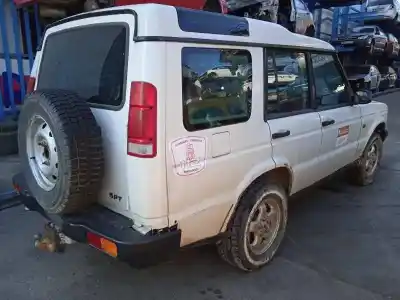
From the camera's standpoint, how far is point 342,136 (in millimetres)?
3889

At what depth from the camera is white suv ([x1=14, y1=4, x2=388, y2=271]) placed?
2107mm

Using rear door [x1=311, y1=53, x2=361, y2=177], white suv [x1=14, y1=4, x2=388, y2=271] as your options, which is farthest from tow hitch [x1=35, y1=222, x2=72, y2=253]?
rear door [x1=311, y1=53, x2=361, y2=177]

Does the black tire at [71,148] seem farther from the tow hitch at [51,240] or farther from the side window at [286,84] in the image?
the side window at [286,84]

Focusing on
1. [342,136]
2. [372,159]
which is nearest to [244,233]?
[342,136]

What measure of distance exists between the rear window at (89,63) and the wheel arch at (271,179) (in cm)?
107

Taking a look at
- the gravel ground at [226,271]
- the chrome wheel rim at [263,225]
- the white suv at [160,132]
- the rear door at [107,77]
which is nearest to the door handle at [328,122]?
the white suv at [160,132]

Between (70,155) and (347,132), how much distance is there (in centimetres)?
294

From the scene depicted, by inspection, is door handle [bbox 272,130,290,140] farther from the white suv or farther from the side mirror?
the side mirror

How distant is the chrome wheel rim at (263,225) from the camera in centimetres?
288

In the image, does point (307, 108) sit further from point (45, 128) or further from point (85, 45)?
point (45, 128)

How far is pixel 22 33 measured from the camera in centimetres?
718

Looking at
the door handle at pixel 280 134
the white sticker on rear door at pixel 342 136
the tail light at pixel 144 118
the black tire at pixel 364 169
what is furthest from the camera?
the black tire at pixel 364 169

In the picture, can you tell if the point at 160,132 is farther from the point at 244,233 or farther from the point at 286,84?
the point at 286,84

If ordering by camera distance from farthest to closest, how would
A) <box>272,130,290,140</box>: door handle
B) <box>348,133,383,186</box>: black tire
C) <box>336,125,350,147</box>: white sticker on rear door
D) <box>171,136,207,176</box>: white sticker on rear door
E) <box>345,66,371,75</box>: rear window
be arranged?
<box>345,66,371,75</box>: rear window, <box>348,133,383,186</box>: black tire, <box>336,125,350,147</box>: white sticker on rear door, <box>272,130,290,140</box>: door handle, <box>171,136,207,176</box>: white sticker on rear door
